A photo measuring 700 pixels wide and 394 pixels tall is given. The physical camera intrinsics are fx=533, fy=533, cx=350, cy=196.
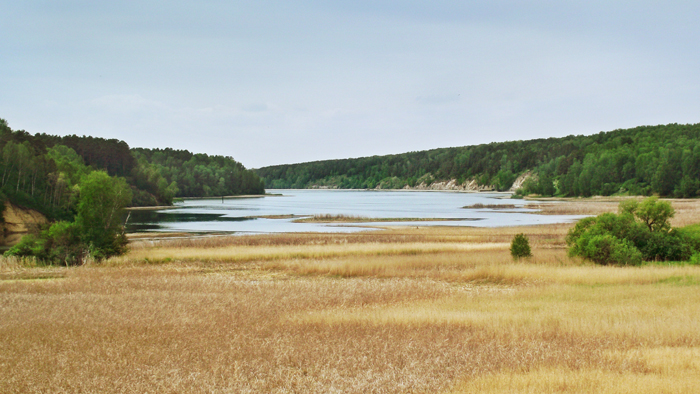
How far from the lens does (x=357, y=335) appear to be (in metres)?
12.1

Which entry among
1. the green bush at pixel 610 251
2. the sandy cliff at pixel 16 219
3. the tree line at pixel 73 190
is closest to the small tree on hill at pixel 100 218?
the tree line at pixel 73 190

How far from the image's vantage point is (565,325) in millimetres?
12984

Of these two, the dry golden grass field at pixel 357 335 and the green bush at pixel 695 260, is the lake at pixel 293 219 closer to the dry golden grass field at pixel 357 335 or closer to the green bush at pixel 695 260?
the green bush at pixel 695 260

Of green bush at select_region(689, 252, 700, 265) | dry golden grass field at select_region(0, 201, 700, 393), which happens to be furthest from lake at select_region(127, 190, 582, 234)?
dry golden grass field at select_region(0, 201, 700, 393)

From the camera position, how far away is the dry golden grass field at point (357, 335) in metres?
8.69

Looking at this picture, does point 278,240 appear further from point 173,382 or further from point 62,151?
point 62,151

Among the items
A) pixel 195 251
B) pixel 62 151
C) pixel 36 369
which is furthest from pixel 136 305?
pixel 62 151

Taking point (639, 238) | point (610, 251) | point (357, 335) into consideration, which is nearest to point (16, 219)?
point (610, 251)

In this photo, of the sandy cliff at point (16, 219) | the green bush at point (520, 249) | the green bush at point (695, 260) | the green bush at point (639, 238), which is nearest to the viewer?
the green bush at point (695, 260)

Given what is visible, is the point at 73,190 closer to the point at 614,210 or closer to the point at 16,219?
the point at 16,219

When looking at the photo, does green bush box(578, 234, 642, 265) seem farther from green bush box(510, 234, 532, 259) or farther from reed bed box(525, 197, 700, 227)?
reed bed box(525, 197, 700, 227)

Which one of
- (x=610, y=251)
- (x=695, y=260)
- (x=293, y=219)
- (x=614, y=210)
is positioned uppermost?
(x=610, y=251)

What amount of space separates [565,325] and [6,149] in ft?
289

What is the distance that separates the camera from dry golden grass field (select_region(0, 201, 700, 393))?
8.69m
